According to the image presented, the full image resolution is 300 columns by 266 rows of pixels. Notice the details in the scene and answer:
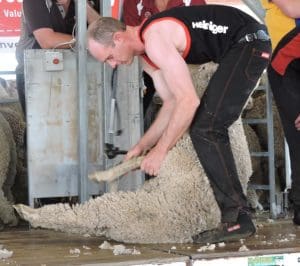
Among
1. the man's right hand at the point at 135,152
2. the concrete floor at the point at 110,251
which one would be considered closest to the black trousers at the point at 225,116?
the concrete floor at the point at 110,251

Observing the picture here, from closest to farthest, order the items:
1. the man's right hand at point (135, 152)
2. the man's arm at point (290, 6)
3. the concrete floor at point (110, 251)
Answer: the concrete floor at point (110, 251) < the man's right hand at point (135, 152) < the man's arm at point (290, 6)

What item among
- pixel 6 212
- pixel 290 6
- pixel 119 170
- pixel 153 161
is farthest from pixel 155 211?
pixel 290 6

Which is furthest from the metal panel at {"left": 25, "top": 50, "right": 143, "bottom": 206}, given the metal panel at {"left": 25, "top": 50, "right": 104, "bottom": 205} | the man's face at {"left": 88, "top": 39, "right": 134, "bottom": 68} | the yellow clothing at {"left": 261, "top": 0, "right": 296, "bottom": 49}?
the yellow clothing at {"left": 261, "top": 0, "right": 296, "bottom": 49}

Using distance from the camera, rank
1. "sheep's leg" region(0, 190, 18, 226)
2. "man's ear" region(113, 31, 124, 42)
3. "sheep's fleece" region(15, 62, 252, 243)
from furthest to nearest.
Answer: "sheep's leg" region(0, 190, 18, 226) → "man's ear" region(113, 31, 124, 42) → "sheep's fleece" region(15, 62, 252, 243)

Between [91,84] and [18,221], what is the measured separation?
1.05 m

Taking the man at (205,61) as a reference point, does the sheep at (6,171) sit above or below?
below

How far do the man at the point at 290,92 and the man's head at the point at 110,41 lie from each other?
45.8 inches

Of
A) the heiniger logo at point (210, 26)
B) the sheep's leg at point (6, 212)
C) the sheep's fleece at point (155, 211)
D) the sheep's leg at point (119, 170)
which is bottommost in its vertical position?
the sheep's leg at point (6, 212)

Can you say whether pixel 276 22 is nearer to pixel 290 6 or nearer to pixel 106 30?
pixel 290 6

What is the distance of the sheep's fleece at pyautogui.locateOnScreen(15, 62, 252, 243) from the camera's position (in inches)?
139

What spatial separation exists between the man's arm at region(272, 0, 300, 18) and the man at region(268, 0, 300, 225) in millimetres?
121

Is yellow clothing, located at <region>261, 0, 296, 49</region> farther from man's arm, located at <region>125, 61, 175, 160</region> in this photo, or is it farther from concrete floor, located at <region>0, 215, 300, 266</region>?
concrete floor, located at <region>0, 215, 300, 266</region>

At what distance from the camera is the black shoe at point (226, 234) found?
3582 millimetres

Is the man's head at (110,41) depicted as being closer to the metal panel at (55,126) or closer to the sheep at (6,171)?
the metal panel at (55,126)
